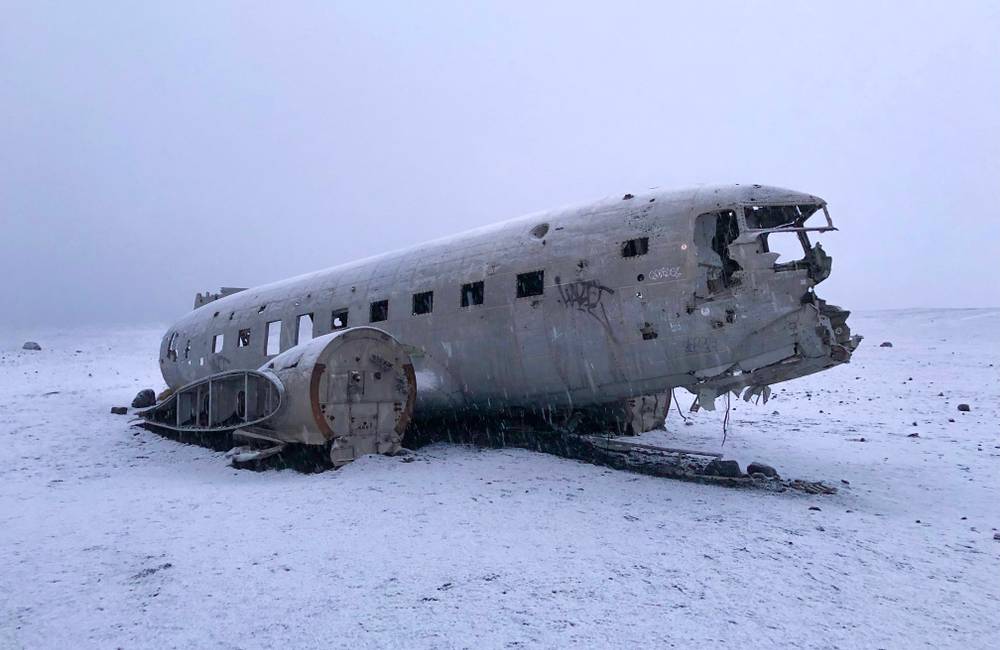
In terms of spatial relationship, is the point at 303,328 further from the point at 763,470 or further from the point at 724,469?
the point at 763,470

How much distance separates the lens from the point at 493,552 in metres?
6.42

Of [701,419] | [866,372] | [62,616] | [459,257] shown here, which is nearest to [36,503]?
[62,616]

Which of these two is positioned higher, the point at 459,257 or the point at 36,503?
the point at 459,257

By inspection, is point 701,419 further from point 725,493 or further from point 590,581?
point 590,581

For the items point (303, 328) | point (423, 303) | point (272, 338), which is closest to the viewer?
point (423, 303)

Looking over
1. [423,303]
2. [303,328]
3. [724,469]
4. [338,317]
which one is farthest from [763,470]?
[303,328]

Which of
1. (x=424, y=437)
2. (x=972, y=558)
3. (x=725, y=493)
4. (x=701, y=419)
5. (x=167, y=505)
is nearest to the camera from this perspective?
(x=972, y=558)

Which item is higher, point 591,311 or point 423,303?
point 423,303

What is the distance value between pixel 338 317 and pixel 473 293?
15.6 feet

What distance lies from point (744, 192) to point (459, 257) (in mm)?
5879

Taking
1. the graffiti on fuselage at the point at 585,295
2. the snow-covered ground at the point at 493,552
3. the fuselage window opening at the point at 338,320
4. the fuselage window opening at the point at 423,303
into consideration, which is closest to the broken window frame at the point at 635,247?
the graffiti on fuselage at the point at 585,295

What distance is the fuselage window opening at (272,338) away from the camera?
17000 mm

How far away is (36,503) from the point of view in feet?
28.0

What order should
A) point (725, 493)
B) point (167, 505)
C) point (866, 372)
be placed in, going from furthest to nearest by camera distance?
1. point (866, 372)
2. point (725, 493)
3. point (167, 505)
